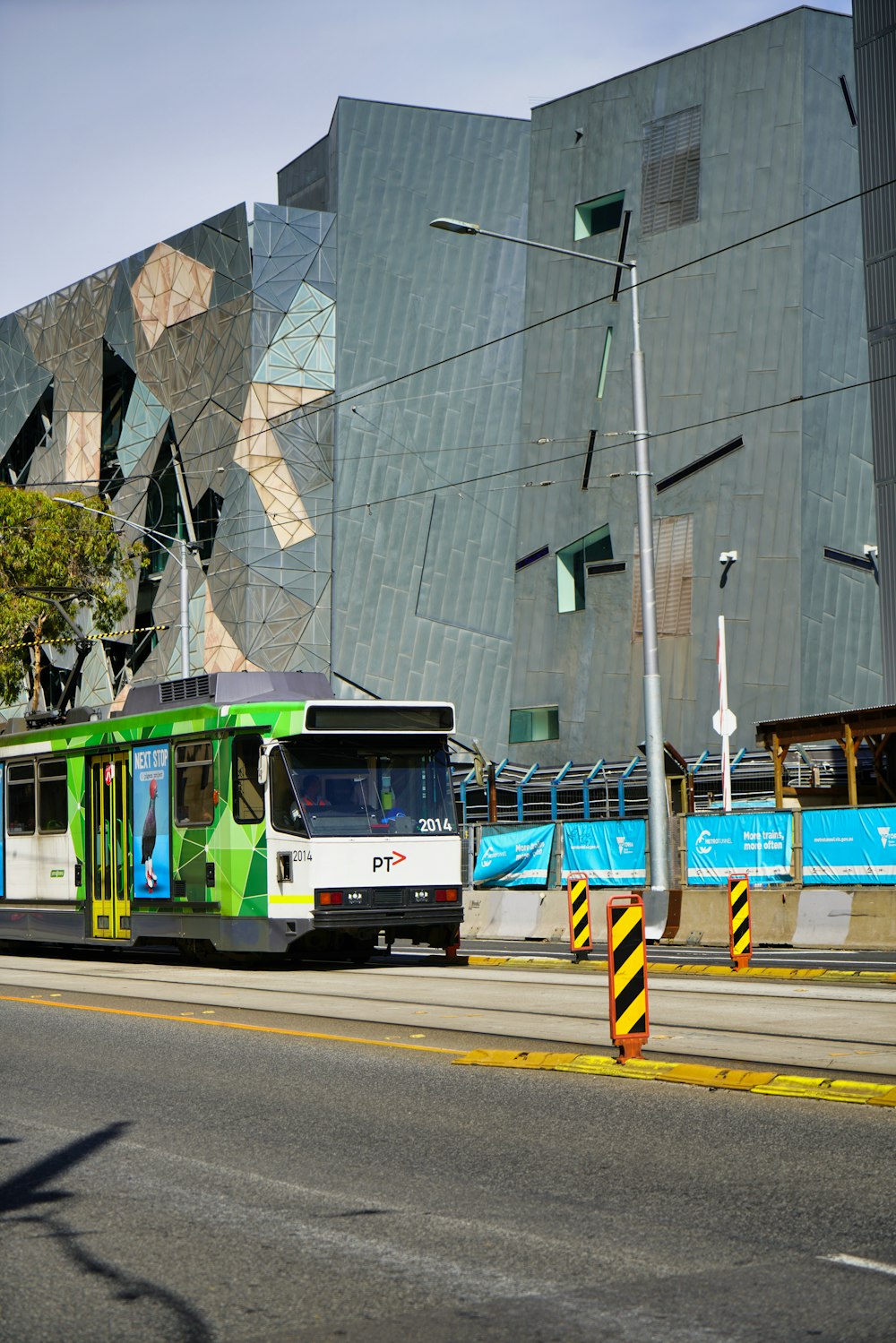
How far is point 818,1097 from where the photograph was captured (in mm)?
8656

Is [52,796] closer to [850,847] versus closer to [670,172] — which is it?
[850,847]

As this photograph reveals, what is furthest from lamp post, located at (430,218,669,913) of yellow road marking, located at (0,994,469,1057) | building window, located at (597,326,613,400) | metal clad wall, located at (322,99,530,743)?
metal clad wall, located at (322,99,530,743)

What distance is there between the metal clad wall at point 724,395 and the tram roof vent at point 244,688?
75.5 feet

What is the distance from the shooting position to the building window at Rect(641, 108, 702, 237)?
43156mm

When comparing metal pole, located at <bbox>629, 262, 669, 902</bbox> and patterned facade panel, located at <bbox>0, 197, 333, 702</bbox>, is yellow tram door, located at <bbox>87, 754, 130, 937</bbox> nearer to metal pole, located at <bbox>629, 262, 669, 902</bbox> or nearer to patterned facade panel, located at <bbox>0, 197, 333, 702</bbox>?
metal pole, located at <bbox>629, 262, 669, 902</bbox>

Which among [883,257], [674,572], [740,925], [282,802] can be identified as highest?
[883,257]

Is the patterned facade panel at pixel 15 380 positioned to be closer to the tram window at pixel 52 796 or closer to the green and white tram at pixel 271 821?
the tram window at pixel 52 796

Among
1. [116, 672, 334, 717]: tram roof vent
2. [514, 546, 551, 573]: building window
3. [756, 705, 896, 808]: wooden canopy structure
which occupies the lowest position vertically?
[756, 705, 896, 808]: wooden canopy structure

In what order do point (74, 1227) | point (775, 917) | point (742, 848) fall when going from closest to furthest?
1. point (74, 1227)
2. point (775, 917)
3. point (742, 848)

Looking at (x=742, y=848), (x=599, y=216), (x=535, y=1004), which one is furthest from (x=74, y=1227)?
(x=599, y=216)

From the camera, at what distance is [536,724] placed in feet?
153

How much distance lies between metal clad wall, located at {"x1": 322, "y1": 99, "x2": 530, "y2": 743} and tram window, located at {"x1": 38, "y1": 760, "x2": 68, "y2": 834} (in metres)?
26.2

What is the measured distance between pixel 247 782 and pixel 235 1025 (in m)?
5.60

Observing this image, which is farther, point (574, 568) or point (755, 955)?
point (574, 568)
